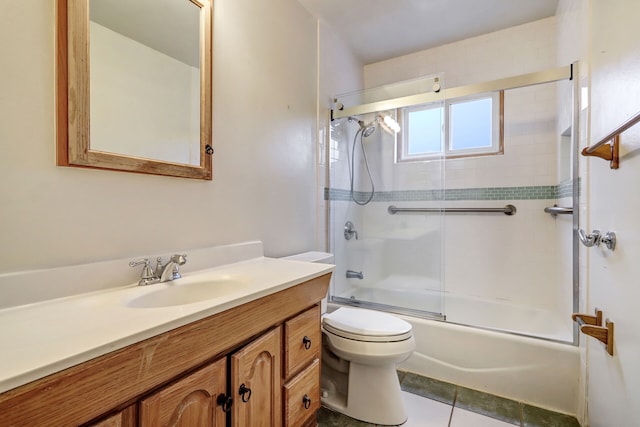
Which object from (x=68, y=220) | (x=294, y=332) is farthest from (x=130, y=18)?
(x=294, y=332)

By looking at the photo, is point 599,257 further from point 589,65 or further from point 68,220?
point 68,220

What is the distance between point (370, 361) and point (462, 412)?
0.59 m

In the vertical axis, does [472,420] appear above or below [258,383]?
below

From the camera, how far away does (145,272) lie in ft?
3.40

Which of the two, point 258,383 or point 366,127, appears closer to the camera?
point 258,383

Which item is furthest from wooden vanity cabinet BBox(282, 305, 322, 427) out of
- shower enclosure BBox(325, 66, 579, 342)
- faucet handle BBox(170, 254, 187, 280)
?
shower enclosure BBox(325, 66, 579, 342)

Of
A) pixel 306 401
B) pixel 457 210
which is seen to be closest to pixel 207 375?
pixel 306 401

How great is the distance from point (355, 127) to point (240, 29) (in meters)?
1.19

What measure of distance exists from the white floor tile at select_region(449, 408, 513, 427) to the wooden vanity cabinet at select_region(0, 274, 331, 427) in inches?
28.6

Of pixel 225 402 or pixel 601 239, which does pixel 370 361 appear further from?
pixel 601 239

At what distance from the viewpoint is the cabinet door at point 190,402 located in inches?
26.2

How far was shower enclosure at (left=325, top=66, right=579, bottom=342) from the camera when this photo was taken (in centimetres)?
212

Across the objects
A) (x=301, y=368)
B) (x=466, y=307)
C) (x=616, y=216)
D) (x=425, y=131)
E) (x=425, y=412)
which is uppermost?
(x=425, y=131)

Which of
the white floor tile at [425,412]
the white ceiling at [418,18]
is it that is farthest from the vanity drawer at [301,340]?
the white ceiling at [418,18]
